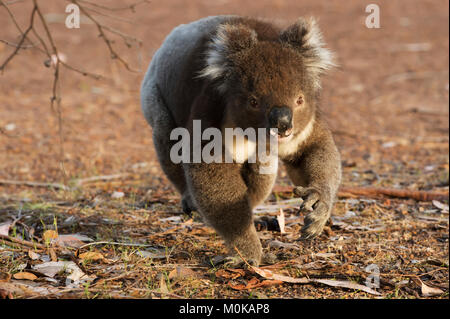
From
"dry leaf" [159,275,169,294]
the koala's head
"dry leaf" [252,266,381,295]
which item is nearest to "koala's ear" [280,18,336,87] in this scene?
the koala's head

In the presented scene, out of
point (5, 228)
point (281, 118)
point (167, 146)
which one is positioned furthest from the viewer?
point (167, 146)

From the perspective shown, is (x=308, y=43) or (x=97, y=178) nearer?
(x=308, y=43)

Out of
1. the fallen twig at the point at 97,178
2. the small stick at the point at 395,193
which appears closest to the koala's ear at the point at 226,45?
the small stick at the point at 395,193

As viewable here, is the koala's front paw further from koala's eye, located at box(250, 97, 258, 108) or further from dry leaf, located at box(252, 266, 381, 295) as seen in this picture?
koala's eye, located at box(250, 97, 258, 108)

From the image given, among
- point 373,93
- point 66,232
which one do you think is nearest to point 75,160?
point 66,232

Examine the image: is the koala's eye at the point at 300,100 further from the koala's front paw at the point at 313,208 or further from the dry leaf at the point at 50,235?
the dry leaf at the point at 50,235

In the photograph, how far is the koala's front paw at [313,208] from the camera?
3.48m

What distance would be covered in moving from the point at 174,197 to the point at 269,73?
2159 mm

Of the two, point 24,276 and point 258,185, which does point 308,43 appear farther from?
point 24,276

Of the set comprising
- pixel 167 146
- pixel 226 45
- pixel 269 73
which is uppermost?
pixel 226 45

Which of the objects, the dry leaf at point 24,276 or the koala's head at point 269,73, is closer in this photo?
the dry leaf at point 24,276

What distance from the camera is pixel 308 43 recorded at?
3.77 meters

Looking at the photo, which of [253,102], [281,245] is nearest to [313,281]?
[281,245]

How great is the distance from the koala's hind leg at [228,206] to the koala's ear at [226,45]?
63cm
